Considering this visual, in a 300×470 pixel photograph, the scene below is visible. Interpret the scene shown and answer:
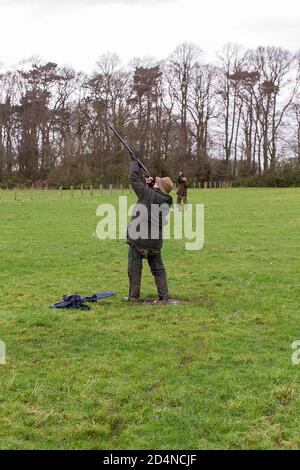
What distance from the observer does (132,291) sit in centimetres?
1034

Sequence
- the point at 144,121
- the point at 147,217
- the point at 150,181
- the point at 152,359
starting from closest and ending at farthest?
the point at 152,359 → the point at 147,217 → the point at 150,181 → the point at 144,121

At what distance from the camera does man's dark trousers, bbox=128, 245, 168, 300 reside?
9.97 m

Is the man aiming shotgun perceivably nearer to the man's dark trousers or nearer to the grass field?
the man's dark trousers

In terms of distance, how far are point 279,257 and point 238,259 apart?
1211 millimetres

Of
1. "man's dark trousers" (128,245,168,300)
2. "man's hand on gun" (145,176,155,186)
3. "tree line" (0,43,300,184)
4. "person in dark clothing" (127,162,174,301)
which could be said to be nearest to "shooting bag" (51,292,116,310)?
"man's dark trousers" (128,245,168,300)

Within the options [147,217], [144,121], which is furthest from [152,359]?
[144,121]

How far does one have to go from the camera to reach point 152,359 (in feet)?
23.5

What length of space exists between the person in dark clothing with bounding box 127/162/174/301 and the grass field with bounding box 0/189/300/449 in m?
0.89

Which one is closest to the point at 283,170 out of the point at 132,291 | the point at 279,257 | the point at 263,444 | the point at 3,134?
the point at 3,134

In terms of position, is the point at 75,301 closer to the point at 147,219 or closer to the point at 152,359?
the point at 147,219

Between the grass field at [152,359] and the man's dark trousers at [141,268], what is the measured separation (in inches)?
14.2

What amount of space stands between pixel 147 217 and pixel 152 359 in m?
3.23

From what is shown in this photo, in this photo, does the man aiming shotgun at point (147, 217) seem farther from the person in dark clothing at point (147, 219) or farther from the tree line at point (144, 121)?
the tree line at point (144, 121)

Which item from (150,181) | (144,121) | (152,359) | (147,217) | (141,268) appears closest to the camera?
(152,359)
